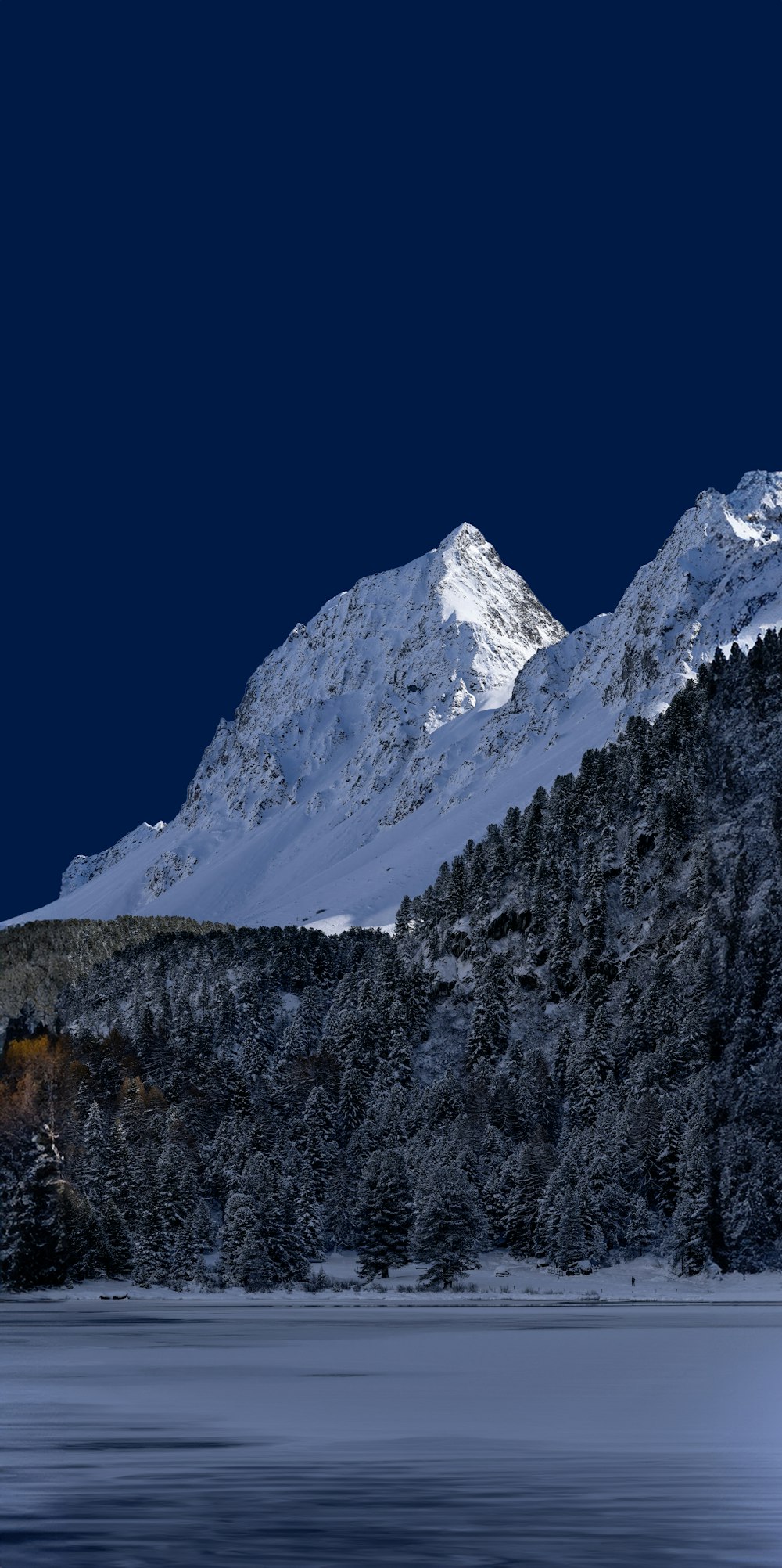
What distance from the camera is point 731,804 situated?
526 feet

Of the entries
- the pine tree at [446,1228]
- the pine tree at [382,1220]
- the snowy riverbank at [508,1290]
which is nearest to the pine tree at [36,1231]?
the snowy riverbank at [508,1290]

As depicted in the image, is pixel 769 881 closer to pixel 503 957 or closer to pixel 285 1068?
pixel 503 957

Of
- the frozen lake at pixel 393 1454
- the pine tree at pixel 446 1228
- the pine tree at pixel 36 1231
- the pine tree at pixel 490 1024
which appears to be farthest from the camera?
the pine tree at pixel 490 1024

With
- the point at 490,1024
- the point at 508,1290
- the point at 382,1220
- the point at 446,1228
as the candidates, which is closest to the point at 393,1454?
the point at 446,1228

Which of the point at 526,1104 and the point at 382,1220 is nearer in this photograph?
the point at 382,1220

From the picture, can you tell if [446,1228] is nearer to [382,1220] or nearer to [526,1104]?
A: [382,1220]

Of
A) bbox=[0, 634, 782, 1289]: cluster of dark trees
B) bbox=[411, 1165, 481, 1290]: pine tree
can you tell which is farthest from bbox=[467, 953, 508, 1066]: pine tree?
bbox=[411, 1165, 481, 1290]: pine tree

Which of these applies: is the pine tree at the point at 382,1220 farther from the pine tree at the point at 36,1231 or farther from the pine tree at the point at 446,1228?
the pine tree at the point at 36,1231

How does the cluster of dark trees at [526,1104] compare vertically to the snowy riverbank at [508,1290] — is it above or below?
above

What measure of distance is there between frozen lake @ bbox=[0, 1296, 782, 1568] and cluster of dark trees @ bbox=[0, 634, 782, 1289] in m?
59.7

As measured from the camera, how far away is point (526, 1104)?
16262 cm

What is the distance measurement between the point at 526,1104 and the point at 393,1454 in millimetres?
132901

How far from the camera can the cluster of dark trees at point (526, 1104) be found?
126 metres

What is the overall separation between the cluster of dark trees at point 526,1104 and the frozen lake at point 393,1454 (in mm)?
59743
